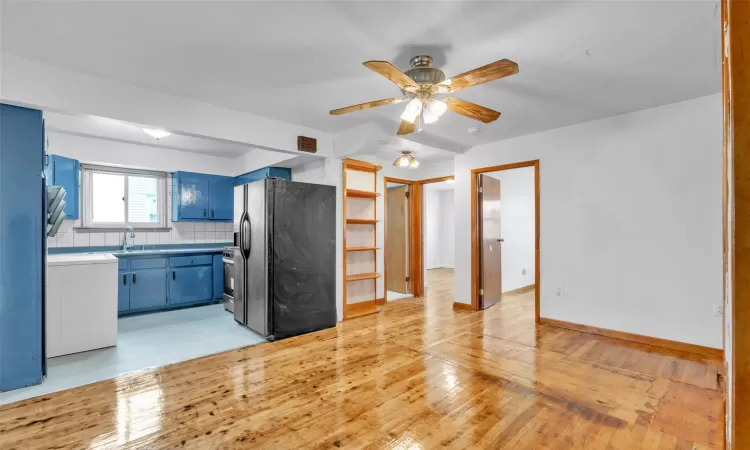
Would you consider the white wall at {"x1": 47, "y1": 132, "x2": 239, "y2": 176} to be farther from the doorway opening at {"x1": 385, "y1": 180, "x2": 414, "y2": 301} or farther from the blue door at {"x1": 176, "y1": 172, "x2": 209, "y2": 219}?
the doorway opening at {"x1": 385, "y1": 180, "x2": 414, "y2": 301}

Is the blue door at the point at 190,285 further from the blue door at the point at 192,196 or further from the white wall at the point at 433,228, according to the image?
the white wall at the point at 433,228

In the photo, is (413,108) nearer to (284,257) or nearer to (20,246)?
(284,257)

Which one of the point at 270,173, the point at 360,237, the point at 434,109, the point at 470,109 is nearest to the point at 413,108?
the point at 434,109

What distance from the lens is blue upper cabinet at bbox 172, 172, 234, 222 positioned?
17.5ft

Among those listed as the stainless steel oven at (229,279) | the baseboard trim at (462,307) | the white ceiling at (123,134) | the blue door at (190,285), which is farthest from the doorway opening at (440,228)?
the blue door at (190,285)

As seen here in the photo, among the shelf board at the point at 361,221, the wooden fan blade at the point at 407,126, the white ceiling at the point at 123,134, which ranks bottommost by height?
the shelf board at the point at 361,221

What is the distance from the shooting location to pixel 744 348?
0.55 metres

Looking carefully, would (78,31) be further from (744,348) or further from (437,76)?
(744,348)

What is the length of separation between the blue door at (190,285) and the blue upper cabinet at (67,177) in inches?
58.3

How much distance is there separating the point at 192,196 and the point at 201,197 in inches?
5.4

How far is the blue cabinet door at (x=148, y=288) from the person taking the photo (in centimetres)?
451

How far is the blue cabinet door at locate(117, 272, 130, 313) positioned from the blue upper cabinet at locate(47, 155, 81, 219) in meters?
1.07

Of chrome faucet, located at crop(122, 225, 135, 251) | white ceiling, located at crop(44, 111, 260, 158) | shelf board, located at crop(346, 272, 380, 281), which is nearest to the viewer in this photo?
white ceiling, located at crop(44, 111, 260, 158)

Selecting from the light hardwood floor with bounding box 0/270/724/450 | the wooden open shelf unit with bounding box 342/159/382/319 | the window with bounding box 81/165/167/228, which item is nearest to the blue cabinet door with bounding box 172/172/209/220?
the window with bounding box 81/165/167/228
